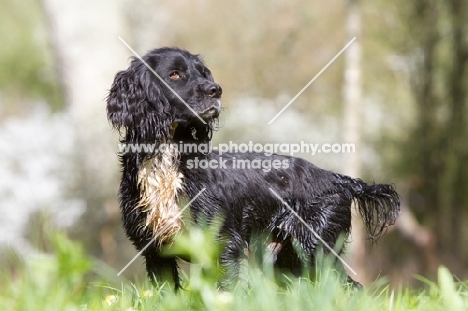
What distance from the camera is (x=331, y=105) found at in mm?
14133

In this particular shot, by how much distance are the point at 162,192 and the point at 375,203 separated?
5.93 feet

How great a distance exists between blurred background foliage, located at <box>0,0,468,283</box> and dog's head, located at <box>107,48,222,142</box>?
7393mm

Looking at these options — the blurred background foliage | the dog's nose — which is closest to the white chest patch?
the dog's nose

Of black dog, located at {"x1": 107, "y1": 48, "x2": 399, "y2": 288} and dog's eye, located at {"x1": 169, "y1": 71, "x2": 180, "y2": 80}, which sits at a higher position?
dog's eye, located at {"x1": 169, "y1": 71, "x2": 180, "y2": 80}

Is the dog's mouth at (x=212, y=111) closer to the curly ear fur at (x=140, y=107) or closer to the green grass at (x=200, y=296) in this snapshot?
the curly ear fur at (x=140, y=107)

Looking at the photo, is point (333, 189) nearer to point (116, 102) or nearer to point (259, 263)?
point (259, 263)

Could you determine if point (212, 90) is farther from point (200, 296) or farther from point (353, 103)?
point (353, 103)

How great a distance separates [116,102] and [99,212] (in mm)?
7055

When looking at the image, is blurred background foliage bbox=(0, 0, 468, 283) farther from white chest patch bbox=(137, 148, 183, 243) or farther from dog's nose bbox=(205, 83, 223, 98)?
white chest patch bbox=(137, 148, 183, 243)

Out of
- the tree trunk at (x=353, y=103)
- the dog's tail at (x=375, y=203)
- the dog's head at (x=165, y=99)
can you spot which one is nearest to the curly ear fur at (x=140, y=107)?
the dog's head at (x=165, y=99)

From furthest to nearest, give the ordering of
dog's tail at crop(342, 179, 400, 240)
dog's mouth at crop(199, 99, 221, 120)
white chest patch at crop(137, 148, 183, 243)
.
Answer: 1. dog's tail at crop(342, 179, 400, 240)
2. dog's mouth at crop(199, 99, 221, 120)
3. white chest patch at crop(137, 148, 183, 243)

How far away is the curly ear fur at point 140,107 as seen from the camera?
5086 millimetres

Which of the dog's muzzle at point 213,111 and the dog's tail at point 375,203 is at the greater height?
the dog's muzzle at point 213,111

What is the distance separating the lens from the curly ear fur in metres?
5.09
